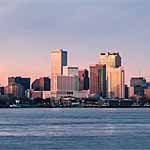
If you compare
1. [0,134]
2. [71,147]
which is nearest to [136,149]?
[71,147]

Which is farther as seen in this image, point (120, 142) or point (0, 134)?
point (0, 134)

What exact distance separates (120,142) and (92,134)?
1870 cm

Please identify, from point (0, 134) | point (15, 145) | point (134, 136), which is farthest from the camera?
point (0, 134)

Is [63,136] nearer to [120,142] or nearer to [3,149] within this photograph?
[120,142]

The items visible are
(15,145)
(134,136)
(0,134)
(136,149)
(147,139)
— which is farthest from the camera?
(0,134)

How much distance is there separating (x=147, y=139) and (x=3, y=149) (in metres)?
22.6

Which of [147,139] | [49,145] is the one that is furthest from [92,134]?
[49,145]

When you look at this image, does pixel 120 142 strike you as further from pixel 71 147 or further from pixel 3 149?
pixel 3 149

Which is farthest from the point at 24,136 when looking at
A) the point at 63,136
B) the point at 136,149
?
the point at 136,149

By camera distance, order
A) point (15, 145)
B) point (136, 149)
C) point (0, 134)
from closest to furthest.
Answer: point (136, 149), point (15, 145), point (0, 134)

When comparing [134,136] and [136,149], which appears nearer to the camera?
[136,149]

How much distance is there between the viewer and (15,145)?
101 meters

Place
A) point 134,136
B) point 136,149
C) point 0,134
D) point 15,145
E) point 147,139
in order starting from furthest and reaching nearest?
point 0,134, point 134,136, point 147,139, point 15,145, point 136,149

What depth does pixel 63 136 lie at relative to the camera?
11844 cm
